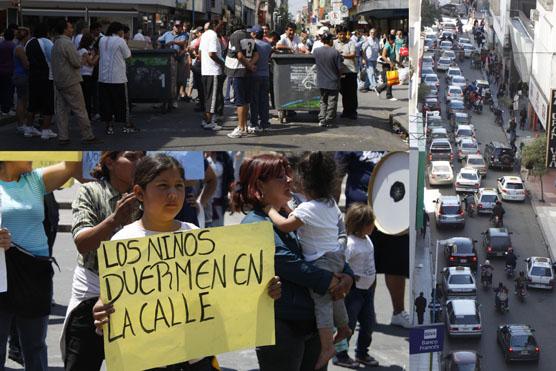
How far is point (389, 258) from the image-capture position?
4.77 m

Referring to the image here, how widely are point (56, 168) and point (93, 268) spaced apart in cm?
78

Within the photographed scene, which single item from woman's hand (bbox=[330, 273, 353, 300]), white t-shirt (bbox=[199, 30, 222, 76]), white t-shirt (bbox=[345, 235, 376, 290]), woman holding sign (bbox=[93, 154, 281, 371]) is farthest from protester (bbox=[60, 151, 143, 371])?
white t-shirt (bbox=[199, 30, 222, 76])

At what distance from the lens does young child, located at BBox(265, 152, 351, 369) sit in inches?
144

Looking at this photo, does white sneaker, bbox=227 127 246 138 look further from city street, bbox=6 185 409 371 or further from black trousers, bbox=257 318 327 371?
black trousers, bbox=257 318 327 371

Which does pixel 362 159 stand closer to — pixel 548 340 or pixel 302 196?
pixel 302 196

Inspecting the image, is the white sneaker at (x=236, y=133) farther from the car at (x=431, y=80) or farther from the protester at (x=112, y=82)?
the car at (x=431, y=80)

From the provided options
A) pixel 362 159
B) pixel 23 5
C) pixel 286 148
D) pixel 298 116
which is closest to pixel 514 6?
pixel 362 159

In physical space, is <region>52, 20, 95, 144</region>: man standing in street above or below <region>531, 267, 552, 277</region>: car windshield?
above

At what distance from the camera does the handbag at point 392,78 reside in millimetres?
7152

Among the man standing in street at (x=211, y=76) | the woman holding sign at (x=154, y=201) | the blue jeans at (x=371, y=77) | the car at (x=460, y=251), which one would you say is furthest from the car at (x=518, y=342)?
the man standing in street at (x=211, y=76)

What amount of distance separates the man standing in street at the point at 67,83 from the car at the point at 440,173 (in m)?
2.50

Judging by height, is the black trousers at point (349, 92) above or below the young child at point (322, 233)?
above

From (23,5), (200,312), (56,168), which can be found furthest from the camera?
(23,5)

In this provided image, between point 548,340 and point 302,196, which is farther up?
point 302,196
